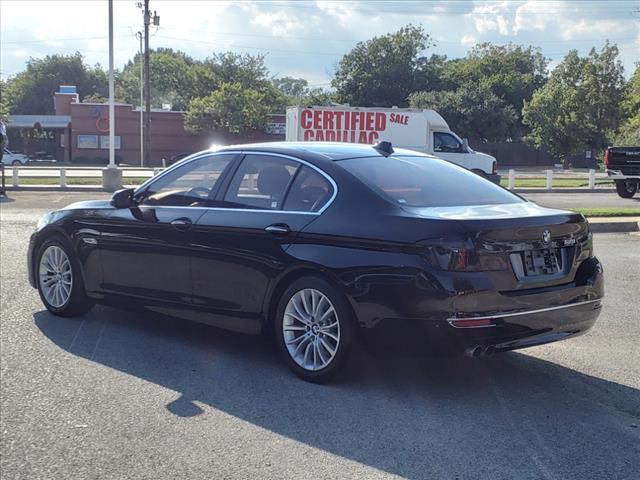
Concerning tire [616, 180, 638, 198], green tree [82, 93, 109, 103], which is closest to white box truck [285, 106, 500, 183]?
tire [616, 180, 638, 198]

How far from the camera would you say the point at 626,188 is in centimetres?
2317

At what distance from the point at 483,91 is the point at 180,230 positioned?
2371 inches

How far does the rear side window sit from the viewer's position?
523cm

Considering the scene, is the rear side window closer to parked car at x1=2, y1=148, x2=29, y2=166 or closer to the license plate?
the license plate

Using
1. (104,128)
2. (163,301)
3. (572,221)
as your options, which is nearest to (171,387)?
(163,301)

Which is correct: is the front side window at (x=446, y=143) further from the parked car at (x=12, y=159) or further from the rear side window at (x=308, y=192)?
the parked car at (x=12, y=159)

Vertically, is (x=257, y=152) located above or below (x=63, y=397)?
above

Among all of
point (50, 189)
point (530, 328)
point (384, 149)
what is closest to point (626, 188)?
point (50, 189)

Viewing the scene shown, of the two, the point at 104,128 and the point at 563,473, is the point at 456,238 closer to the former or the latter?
the point at 563,473

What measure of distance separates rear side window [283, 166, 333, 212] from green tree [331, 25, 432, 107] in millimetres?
63021

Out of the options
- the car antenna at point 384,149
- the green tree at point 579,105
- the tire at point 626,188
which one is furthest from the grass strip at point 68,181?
the green tree at point 579,105

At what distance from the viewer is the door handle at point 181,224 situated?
5.84 meters

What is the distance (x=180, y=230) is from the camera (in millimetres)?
5883

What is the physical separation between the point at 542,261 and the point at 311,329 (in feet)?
5.26
